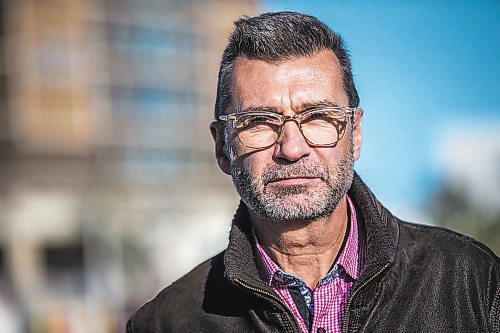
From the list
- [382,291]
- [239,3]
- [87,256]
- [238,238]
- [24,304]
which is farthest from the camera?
[239,3]

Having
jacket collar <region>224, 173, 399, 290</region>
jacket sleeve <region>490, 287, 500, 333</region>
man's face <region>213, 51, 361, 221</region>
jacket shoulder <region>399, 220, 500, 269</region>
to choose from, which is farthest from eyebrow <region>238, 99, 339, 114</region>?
jacket sleeve <region>490, 287, 500, 333</region>

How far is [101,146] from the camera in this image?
21219 millimetres

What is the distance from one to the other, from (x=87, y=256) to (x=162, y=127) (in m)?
4.01

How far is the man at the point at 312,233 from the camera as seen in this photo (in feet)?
7.45

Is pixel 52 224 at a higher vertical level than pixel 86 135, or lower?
lower

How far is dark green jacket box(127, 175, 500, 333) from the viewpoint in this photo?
2.24 m

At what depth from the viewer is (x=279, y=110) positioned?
2.37m

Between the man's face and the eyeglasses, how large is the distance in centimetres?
2

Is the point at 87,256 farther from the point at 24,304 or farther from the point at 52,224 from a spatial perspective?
the point at 24,304

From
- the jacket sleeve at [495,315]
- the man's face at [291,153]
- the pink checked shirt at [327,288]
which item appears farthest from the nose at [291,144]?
the jacket sleeve at [495,315]

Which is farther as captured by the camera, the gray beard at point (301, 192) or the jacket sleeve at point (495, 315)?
the gray beard at point (301, 192)

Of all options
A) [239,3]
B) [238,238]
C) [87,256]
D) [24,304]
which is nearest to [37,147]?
[87,256]

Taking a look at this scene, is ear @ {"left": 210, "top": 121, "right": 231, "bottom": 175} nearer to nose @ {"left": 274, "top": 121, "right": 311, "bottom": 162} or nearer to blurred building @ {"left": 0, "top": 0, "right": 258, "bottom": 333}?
nose @ {"left": 274, "top": 121, "right": 311, "bottom": 162}

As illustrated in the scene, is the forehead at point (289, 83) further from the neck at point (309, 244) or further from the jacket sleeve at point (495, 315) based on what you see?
the jacket sleeve at point (495, 315)
